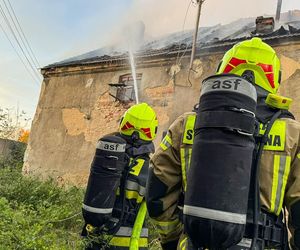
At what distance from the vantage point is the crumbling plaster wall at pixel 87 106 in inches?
384

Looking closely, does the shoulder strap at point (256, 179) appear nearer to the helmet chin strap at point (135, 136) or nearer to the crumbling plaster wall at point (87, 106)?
the helmet chin strap at point (135, 136)

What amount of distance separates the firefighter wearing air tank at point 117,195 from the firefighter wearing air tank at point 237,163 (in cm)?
117

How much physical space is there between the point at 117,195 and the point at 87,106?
8.78 meters

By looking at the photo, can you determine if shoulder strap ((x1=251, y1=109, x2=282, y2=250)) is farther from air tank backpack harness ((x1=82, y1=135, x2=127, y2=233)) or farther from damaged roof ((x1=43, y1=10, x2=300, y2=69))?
damaged roof ((x1=43, y1=10, x2=300, y2=69))

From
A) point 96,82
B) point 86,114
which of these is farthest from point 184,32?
point 86,114

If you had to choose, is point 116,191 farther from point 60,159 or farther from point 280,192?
point 60,159

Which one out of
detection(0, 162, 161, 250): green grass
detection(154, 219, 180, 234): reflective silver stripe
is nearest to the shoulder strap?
detection(154, 219, 180, 234): reflective silver stripe

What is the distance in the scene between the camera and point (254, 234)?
61.2 inches

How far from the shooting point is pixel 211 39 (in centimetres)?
1075

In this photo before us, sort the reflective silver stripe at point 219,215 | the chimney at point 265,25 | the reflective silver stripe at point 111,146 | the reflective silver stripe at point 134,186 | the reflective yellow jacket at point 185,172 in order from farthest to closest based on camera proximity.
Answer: the chimney at point 265,25 → the reflective silver stripe at point 134,186 → the reflective silver stripe at point 111,146 → the reflective yellow jacket at point 185,172 → the reflective silver stripe at point 219,215

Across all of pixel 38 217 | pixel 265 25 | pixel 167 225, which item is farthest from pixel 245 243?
pixel 265 25

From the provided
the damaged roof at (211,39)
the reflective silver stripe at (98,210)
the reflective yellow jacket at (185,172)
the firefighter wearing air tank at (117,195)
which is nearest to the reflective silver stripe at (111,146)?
the firefighter wearing air tank at (117,195)

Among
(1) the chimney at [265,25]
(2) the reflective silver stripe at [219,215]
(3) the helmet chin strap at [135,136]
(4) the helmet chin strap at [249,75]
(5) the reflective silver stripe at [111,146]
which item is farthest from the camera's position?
(1) the chimney at [265,25]

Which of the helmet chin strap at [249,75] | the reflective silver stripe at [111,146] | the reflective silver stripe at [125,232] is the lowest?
the reflective silver stripe at [125,232]
